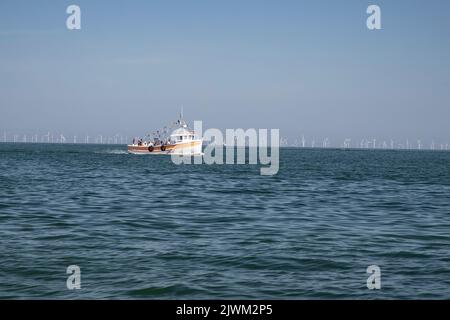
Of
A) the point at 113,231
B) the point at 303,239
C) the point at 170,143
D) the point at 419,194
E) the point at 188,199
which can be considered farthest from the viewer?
the point at 170,143

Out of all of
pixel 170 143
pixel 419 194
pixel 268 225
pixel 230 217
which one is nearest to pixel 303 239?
pixel 268 225

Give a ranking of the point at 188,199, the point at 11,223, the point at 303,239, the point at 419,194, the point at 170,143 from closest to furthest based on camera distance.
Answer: the point at 303,239
the point at 11,223
the point at 188,199
the point at 419,194
the point at 170,143

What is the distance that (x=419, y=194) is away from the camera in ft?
138

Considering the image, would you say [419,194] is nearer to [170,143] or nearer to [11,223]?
[11,223]

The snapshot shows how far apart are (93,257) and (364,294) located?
8.53 m

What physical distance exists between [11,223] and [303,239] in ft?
42.3

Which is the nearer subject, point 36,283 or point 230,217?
point 36,283
